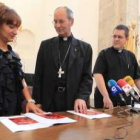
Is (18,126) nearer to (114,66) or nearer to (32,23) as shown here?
(114,66)

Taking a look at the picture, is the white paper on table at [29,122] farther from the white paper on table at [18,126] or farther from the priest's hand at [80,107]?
the priest's hand at [80,107]

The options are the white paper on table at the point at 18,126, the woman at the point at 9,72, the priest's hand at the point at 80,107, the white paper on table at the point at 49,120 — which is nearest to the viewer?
the white paper on table at the point at 18,126

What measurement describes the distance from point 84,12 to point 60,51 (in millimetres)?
6460

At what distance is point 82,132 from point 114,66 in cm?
191

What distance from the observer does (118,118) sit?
201 cm

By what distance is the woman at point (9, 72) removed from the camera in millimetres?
1981

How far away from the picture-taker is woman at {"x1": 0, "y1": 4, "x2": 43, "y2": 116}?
1981 millimetres

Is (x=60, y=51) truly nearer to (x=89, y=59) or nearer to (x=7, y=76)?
(x=89, y=59)

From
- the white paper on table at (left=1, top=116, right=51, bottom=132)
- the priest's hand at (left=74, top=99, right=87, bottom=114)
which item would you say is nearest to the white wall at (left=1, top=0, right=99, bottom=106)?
the priest's hand at (left=74, top=99, right=87, bottom=114)

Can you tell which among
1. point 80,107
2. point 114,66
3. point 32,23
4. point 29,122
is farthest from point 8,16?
point 32,23

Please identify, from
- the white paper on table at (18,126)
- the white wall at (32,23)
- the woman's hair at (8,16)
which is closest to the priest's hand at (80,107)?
the white paper on table at (18,126)

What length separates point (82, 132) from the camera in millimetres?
1492

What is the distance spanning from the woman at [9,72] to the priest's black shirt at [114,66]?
1.36 metres

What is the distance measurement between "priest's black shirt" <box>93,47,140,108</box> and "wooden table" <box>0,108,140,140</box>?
1398 mm
